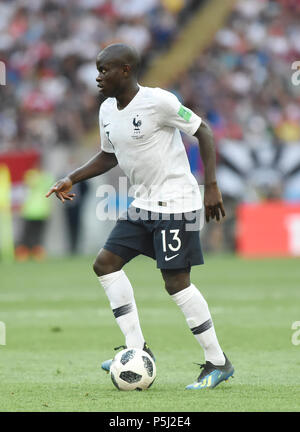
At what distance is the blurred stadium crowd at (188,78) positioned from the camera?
67.1ft

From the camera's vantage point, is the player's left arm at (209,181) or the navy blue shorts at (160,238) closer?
the player's left arm at (209,181)

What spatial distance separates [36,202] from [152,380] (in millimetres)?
14269

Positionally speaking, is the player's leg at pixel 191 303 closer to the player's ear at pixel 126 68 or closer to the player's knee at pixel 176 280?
the player's knee at pixel 176 280

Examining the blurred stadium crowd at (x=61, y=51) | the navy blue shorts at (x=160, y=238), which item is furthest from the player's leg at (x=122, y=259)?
the blurred stadium crowd at (x=61, y=51)

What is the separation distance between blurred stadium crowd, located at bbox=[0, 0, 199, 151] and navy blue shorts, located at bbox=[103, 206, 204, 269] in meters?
14.5

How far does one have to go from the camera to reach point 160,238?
6809 mm

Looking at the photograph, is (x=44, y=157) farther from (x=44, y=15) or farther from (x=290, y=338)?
(x=290, y=338)

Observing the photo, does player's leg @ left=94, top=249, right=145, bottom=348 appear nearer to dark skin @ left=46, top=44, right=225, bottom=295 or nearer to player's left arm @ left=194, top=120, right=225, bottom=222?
dark skin @ left=46, top=44, right=225, bottom=295

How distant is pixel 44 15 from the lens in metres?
24.3

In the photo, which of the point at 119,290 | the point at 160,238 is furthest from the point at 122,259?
the point at 160,238

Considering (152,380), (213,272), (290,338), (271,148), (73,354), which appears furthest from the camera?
(271,148)

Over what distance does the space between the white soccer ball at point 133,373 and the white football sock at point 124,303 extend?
1.16ft

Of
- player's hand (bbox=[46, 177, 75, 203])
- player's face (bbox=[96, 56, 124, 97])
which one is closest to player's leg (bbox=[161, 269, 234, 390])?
player's hand (bbox=[46, 177, 75, 203])

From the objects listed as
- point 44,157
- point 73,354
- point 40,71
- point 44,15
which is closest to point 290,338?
point 73,354
